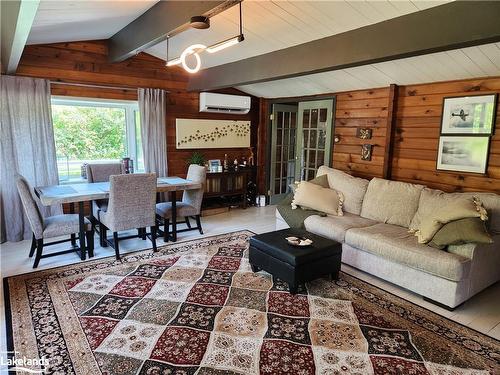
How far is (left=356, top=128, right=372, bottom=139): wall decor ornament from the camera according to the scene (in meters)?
4.54

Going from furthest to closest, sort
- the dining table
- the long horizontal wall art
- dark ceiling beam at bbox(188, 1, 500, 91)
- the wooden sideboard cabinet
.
→ the wooden sideboard cabinet, the long horizontal wall art, the dining table, dark ceiling beam at bbox(188, 1, 500, 91)

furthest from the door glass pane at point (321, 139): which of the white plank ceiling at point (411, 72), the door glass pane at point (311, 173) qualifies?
the white plank ceiling at point (411, 72)

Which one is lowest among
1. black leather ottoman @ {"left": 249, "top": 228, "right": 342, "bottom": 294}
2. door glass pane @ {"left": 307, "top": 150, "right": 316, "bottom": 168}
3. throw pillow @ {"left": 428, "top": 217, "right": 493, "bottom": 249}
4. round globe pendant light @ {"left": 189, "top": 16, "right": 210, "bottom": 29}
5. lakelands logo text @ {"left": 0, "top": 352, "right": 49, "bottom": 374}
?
lakelands logo text @ {"left": 0, "top": 352, "right": 49, "bottom": 374}

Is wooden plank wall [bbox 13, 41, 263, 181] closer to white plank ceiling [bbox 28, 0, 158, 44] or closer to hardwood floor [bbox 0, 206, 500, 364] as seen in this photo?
white plank ceiling [bbox 28, 0, 158, 44]

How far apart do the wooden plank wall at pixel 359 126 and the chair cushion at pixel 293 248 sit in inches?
71.4

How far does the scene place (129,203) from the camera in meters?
3.56

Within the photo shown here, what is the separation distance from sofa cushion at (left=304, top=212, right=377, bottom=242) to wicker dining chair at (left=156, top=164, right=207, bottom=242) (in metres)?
1.49

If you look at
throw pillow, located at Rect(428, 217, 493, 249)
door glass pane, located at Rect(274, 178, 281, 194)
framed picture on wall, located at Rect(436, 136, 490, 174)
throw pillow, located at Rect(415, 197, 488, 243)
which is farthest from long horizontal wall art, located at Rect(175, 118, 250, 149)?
throw pillow, located at Rect(428, 217, 493, 249)

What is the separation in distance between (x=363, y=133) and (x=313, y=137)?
108 cm

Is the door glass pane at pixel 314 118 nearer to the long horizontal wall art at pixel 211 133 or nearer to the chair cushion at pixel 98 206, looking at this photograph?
the long horizontal wall art at pixel 211 133

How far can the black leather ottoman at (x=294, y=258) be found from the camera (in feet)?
9.35

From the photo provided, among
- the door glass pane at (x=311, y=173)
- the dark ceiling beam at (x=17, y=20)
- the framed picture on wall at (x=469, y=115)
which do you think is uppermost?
the dark ceiling beam at (x=17, y=20)

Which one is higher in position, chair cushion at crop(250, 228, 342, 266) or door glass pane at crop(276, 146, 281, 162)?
door glass pane at crop(276, 146, 281, 162)

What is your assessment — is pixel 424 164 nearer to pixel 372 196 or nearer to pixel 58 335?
pixel 372 196
